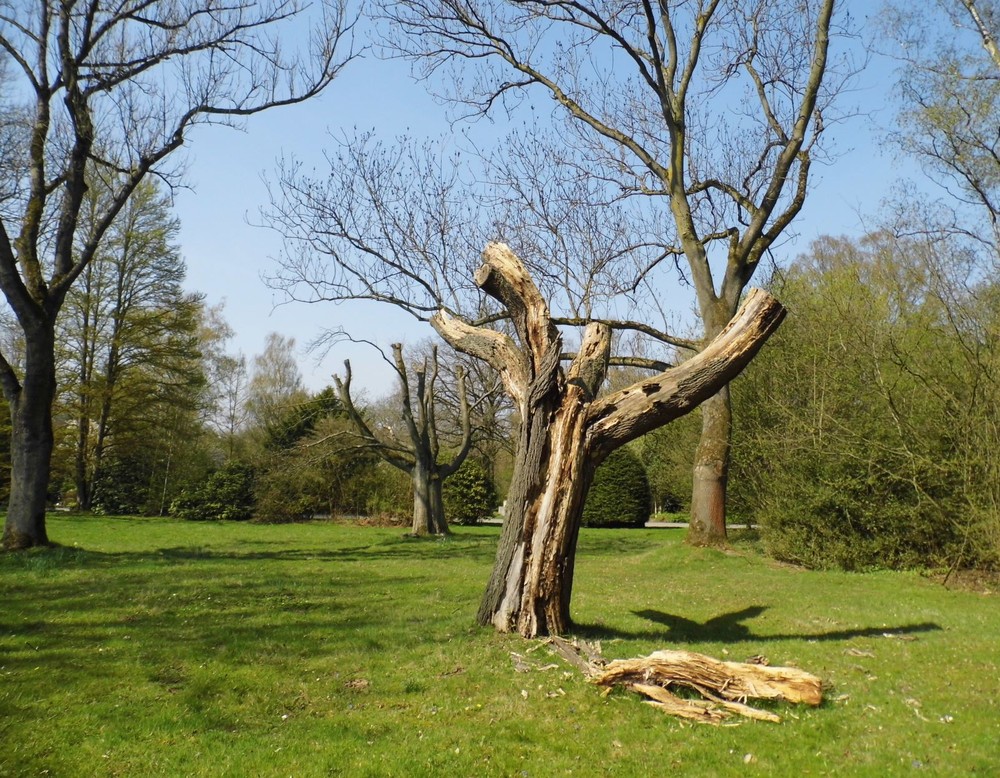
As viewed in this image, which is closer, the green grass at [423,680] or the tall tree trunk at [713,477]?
the green grass at [423,680]

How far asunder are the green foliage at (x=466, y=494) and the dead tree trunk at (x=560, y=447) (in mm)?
24267

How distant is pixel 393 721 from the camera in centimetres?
574

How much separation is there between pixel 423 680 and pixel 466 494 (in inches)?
1015

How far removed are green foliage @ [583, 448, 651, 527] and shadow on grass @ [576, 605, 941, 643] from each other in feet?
71.5

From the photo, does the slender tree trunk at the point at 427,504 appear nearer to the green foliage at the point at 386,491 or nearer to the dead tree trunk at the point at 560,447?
the green foliage at the point at 386,491

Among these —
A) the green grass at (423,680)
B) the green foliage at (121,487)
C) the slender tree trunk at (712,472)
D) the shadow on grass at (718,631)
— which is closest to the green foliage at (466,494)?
the green foliage at (121,487)

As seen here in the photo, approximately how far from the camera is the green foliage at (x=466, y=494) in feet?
106

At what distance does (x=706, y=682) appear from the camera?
625cm

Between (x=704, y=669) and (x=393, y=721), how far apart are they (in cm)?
239

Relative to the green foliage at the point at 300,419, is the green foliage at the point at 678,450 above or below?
below

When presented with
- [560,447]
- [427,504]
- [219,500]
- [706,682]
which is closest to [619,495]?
[427,504]

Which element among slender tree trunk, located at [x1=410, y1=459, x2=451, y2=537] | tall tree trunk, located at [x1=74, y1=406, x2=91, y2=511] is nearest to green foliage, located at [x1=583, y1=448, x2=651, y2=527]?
slender tree trunk, located at [x1=410, y1=459, x2=451, y2=537]

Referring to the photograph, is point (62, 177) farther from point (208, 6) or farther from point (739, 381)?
point (739, 381)

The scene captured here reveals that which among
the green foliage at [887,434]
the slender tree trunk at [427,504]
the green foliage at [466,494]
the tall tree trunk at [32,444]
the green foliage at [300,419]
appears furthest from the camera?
the green foliage at [300,419]
